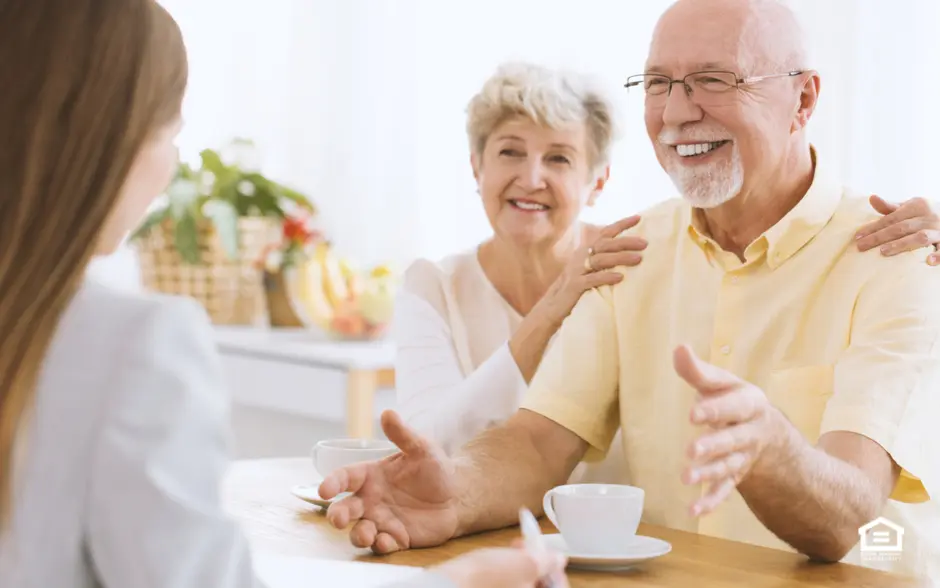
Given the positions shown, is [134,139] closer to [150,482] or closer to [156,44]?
[156,44]

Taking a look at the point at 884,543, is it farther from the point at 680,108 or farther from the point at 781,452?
the point at 680,108

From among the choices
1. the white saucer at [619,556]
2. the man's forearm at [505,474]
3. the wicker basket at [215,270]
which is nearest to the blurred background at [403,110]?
the wicker basket at [215,270]

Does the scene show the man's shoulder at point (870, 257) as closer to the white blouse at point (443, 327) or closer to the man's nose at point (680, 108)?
the man's nose at point (680, 108)

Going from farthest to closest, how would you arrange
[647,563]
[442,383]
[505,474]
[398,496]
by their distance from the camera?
[442,383] → [505,474] → [398,496] → [647,563]

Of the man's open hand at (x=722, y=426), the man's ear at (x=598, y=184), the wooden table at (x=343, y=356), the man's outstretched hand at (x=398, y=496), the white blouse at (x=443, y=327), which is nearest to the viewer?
the man's open hand at (x=722, y=426)

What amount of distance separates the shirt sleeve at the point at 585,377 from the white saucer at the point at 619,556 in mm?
442

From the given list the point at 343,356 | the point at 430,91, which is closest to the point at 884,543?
the point at 343,356

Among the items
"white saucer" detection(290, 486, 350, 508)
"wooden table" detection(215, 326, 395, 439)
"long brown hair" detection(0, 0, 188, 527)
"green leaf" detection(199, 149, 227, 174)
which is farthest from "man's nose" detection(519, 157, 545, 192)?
"green leaf" detection(199, 149, 227, 174)

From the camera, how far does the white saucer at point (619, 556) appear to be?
117 centimetres

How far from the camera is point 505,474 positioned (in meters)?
1.48

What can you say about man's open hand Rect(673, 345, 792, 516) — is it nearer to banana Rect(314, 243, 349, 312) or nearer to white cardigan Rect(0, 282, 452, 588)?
white cardigan Rect(0, 282, 452, 588)

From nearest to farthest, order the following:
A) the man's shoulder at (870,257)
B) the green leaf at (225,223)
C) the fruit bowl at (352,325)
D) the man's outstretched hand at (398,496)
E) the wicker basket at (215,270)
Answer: the man's outstretched hand at (398,496) < the man's shoulder at (870,257) < the fruit bowl at (352,325) < the green leaf at (225,223) < the wicker basket at (215,270)

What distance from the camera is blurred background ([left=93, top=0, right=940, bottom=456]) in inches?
96.9

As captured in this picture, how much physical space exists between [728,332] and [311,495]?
62cm
